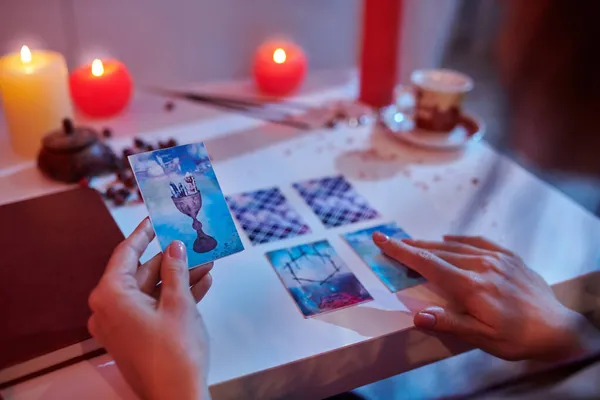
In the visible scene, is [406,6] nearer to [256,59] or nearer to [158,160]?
[256,59]

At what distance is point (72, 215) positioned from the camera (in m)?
0.82

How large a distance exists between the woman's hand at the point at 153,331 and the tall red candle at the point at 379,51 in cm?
77

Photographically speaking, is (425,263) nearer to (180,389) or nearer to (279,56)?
(180,389)

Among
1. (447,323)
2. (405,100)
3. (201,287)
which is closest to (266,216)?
(201,287)

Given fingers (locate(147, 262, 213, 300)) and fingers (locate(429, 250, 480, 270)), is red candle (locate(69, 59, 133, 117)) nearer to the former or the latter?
fingers (locate(147, 262, 213, 300))

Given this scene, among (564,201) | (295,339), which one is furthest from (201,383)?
(564,201)

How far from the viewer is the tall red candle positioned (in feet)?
3.84

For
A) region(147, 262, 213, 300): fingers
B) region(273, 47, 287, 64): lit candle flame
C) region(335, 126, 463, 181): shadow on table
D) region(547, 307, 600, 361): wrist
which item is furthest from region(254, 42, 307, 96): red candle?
region(547, 307, 600, 361): wrist

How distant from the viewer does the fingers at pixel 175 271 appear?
1.89 ft

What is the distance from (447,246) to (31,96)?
2.41 ft

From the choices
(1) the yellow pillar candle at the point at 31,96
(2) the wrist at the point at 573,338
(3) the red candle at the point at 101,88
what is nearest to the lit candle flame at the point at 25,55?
(1) the yellow pillar candle at the point at 31,96

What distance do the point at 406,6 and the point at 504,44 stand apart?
0.67 metres

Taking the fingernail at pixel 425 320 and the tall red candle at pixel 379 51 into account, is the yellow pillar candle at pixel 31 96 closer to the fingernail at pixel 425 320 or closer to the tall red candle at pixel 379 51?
the tall red candle at pixel 379 51

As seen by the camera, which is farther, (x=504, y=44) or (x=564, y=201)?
(x=564, y=201)
